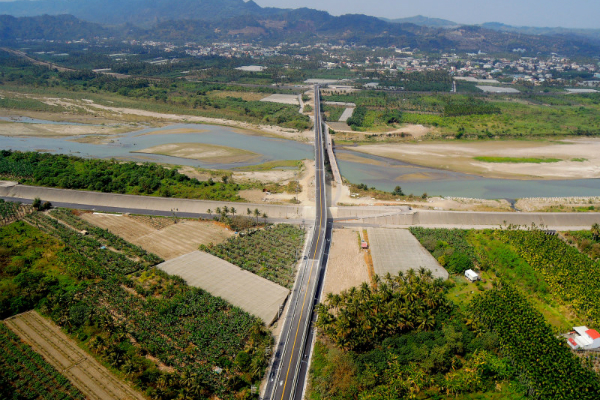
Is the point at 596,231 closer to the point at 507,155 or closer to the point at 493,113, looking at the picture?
the point at 507,155

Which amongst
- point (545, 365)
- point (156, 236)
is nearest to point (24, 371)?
point (156, 236)

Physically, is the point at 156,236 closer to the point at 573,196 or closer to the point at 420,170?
the point at 420,170

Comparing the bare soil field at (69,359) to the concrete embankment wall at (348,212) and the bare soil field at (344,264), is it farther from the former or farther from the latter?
the concrete embankment wall at (348,212)

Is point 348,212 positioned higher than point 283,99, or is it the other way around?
point 283,99

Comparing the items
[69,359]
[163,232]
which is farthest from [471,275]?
[69,359]

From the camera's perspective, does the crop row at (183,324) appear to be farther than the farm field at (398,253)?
No

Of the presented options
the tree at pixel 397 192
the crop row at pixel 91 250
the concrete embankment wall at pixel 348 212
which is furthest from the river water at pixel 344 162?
the crop row at pixel 91 250

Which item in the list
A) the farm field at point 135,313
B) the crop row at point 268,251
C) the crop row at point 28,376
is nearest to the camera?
the crop row at point 28,376

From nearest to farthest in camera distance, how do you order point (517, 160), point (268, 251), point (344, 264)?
point (344, 264) → point (268, 251) → point (517, 160)
